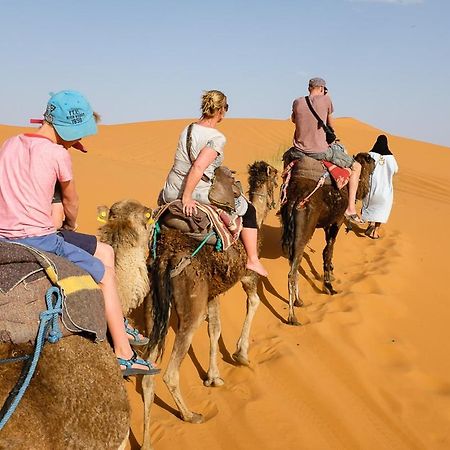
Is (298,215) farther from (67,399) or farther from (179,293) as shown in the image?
(67,399)

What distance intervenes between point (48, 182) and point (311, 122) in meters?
4.99

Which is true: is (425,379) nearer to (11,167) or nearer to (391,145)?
(11,167)

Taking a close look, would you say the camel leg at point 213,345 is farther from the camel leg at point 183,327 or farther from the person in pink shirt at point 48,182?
the person in pink shirt at point 48,182

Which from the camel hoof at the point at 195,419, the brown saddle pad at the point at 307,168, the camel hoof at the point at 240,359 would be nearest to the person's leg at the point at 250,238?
the camel hoof at the point at 240,359

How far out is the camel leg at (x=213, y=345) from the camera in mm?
5570

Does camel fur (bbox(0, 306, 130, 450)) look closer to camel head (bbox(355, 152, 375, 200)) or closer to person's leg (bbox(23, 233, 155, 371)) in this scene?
person's leg (bbox(23, 233, 155, 371))

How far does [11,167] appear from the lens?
9.25ft

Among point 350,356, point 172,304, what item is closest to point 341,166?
point 350,356

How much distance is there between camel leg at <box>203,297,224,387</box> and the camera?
5570mm

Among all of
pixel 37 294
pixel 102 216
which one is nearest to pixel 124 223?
pixel 102 216

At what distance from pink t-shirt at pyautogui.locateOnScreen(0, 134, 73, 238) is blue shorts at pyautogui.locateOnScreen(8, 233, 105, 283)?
45 millimetres

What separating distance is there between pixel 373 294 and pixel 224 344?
7.89 feet

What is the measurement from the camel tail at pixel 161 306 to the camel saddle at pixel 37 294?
1791 millimetres

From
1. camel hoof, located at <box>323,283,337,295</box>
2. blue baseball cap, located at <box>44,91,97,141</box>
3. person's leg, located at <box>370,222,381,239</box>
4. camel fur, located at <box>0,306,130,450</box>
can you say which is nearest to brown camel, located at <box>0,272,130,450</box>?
camel fur, located at <box>0,306,130,450</box>
